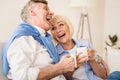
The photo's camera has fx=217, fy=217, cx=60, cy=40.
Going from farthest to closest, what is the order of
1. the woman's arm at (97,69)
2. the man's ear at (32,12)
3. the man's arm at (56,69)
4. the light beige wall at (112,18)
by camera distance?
the light beige wall at (112,18)
the woman's arm at (97,69)
the man's ear at (32,12)
the man's arm at (56,69)

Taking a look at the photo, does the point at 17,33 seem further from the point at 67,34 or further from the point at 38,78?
the point at 67,34

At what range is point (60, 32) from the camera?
5.90 ft

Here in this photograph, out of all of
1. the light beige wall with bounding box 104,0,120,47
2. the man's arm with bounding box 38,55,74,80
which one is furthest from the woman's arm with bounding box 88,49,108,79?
the light beige wall with bounding box 104,0,120,47

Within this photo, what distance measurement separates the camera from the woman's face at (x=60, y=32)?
1792mm

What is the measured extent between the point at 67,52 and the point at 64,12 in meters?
1.74

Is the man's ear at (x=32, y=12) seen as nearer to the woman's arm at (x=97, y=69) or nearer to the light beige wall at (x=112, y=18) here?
the woman's arm at (x=97, y=69)

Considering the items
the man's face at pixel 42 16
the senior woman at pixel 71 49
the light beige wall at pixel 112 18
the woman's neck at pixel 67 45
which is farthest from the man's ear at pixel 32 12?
the light beige wall at pixel 112 18

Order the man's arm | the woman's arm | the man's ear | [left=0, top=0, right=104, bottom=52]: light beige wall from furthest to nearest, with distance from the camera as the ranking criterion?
[left=0, top=0, right=104, bottom=52]: light beige wall
the woman's arm
the man's ear
the man's arm

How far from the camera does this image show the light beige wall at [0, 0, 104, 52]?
2.87 meters

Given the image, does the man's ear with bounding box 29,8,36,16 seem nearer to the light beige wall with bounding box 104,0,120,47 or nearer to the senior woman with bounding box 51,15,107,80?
the senior woman with bounding box 51,15,107,80

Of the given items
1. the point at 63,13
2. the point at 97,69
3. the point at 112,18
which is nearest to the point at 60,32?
the point at 97,69

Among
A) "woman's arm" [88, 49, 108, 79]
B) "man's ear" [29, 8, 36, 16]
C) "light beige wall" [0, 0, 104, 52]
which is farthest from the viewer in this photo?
"light beige wall" [0, 0, 104, 52]

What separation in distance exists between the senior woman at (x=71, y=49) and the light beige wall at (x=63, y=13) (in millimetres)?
1249

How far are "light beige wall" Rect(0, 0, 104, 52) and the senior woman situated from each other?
49.2 inches
